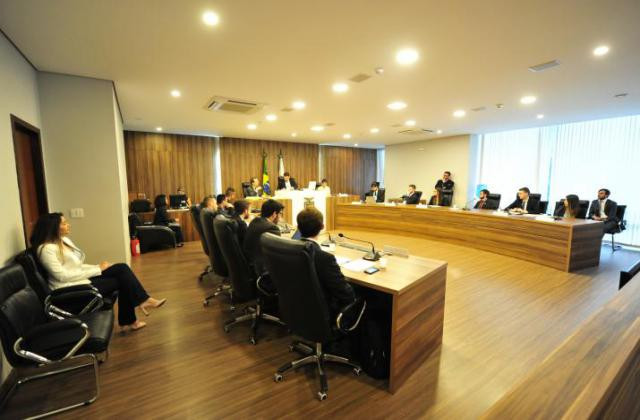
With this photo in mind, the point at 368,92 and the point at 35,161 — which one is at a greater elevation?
the point at 368,92

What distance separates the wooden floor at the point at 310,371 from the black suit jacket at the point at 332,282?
65 centimetres

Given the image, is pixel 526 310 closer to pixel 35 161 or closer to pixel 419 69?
pixel 419 69

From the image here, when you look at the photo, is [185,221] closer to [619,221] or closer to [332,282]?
[332,282]

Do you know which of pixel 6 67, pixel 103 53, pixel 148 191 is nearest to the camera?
pixel 6 67

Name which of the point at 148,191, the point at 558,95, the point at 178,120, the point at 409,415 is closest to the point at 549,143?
the point at 558,95

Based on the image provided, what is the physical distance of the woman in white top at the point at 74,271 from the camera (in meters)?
2.34

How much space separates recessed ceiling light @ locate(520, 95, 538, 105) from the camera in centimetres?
476

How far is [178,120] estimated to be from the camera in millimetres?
6621

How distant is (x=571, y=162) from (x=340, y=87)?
689 cm

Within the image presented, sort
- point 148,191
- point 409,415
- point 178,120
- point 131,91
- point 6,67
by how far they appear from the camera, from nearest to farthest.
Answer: point 409,415
point 6,67
point 131,91
point 178,120
point 148,191

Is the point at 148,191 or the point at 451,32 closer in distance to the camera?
the point at 451,32

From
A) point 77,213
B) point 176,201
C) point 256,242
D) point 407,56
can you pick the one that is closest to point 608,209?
point 407,56

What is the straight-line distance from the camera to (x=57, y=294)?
7.57 feet

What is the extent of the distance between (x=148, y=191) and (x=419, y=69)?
799cm
